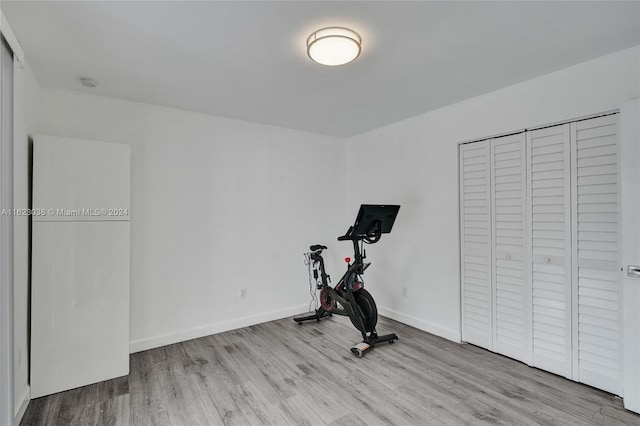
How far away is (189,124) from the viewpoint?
3469 millimetres

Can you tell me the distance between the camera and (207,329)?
352 centimetres

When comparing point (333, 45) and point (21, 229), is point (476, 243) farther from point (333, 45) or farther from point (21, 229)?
point (21, 229)

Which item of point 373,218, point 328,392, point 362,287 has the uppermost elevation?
point 373,218

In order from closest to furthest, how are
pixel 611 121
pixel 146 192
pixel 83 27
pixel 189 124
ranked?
pixel 83 27 → pixel 611 121 → pixel 146 192 → pixel 189 124

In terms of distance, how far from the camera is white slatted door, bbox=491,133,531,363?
281cm

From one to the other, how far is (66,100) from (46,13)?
51.7 inches

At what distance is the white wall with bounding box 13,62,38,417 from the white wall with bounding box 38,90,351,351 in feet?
1.51

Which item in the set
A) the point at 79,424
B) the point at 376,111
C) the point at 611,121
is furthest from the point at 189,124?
the point at 611,121

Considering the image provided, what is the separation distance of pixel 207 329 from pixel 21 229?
78.0 inches

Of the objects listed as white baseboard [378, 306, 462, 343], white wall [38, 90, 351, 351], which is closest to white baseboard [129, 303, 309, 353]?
white wall [38, 90, 351, 351]

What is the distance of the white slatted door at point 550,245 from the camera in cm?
254

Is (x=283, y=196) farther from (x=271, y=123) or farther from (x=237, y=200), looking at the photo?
(x=271, y=123)

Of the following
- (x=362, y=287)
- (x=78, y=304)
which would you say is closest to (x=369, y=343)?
(x=362, y=287)

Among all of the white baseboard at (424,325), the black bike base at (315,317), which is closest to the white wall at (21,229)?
the black bike base at (315,317)
